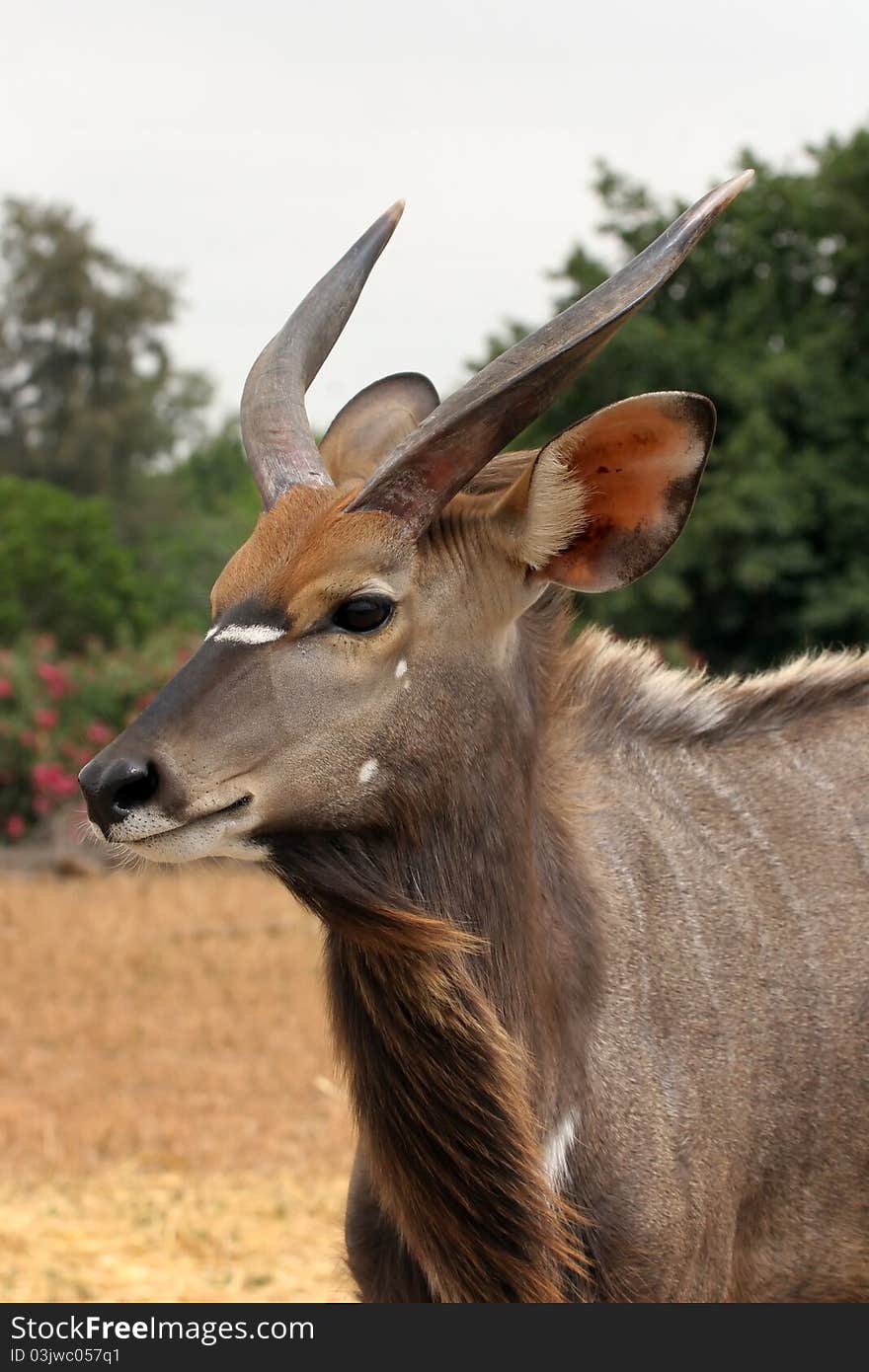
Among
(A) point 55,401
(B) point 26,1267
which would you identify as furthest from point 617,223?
(A) point 55,401

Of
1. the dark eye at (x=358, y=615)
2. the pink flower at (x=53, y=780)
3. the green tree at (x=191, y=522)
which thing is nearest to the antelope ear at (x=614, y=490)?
the dark eye at (x=358, y=615)

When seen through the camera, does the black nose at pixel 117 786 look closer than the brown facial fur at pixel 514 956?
Yes

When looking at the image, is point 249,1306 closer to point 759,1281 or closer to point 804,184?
point 759,1281

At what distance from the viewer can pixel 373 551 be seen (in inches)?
110

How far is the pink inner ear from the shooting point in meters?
2.88

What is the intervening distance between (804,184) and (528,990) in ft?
49.0

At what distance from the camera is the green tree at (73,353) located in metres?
32.8

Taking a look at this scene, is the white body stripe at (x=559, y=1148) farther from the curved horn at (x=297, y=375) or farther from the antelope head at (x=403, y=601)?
the curved horn at (x=297, y=375)

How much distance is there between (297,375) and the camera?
3525 millimetres

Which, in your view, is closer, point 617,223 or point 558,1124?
point 558,1124

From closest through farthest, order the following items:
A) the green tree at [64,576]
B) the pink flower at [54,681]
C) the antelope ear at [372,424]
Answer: the antelope ear at [372,424] < the pink flower at [54,681] < the green tree at [64,576]

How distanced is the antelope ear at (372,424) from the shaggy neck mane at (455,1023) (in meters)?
1.05

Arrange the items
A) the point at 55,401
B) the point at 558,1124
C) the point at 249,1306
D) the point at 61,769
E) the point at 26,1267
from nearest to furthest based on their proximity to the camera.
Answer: the point at 558,1124 < the point at 249,1306 < the point at 26,1267 < the point at 61,769 < the point at 55,401

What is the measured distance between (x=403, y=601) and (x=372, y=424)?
107 centimetres
